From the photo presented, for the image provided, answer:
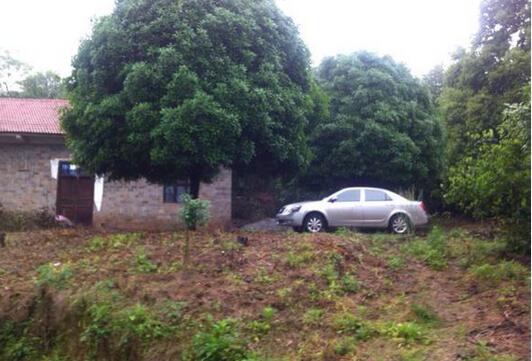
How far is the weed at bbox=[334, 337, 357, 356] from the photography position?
6867 mm

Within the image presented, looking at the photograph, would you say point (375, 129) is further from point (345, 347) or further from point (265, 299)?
point (345, 347)

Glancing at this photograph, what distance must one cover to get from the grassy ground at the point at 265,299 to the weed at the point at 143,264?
0.04 m

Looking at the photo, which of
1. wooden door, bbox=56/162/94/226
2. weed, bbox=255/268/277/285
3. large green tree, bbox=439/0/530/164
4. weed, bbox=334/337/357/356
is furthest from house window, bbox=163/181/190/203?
weed, bbox=334/337/357/356

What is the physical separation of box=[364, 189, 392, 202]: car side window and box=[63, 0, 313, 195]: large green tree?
8.27 ft

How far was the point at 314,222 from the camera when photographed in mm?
15125

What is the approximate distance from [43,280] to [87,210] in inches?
409

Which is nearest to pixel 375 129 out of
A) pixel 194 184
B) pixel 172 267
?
pixel 194 184

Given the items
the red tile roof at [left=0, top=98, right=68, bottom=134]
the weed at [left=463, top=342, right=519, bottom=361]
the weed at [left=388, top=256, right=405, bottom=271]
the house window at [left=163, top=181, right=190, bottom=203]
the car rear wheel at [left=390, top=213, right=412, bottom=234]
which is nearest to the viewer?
the weed at [left=463, top=342, right=519, bottom=361]

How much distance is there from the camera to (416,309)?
7.68 metres

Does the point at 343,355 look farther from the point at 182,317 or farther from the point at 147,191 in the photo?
the point at 147,191

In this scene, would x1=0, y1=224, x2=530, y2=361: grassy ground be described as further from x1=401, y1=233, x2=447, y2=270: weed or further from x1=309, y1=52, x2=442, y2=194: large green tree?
x1=309, y1=52, x2=442, y2=194: large green tree

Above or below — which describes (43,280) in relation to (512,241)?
below

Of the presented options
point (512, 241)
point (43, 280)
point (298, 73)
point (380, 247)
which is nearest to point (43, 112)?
point (298, 73)

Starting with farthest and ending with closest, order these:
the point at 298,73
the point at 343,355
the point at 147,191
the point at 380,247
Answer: the point at 147,191 < the point at 298,73 < the point at 380,247 < the point at 343,355
